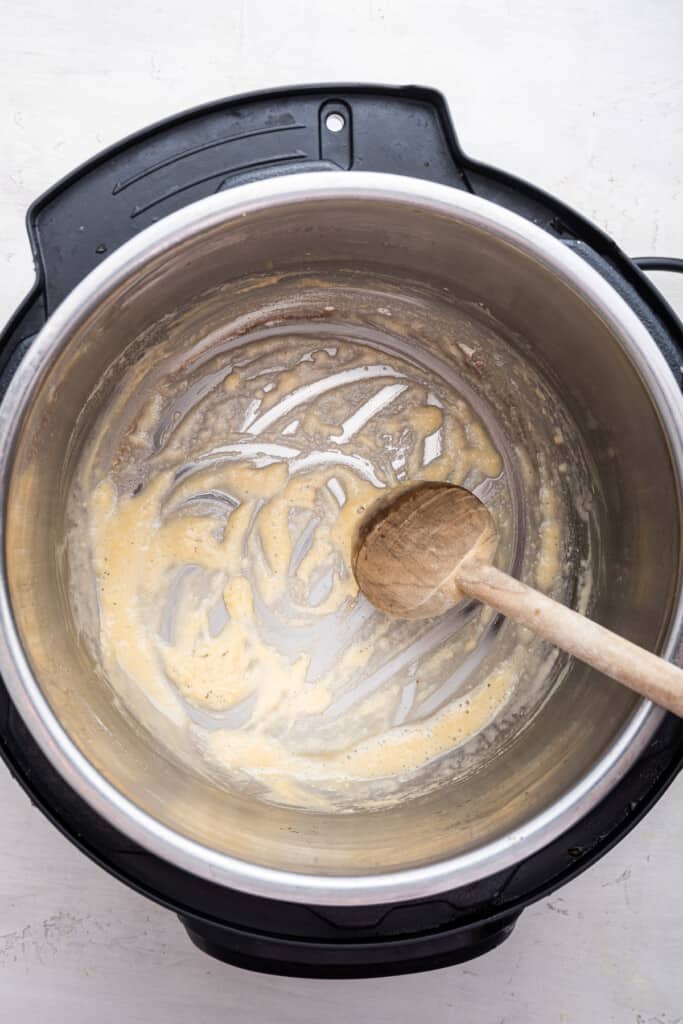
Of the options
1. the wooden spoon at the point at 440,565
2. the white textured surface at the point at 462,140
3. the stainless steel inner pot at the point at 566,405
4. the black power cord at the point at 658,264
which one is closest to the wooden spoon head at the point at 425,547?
the wooden spoon at the point at 440,565

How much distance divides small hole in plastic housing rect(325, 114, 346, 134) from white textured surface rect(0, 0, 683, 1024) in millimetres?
279

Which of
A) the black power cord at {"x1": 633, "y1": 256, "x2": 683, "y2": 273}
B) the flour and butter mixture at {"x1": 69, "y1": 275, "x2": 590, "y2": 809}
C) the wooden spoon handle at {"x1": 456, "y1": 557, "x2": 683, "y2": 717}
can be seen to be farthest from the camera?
the flour and butter mixture at {"x1": 69, "y1": 275, "x2": 590, "y2": 809}

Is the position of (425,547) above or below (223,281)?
below

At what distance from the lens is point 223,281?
2.46 ft

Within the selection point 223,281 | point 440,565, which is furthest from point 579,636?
point 223,281

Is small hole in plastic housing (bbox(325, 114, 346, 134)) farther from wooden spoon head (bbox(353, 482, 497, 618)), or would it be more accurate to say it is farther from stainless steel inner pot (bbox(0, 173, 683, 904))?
wooden spoon head (bbox(353, 482, 497, 618))

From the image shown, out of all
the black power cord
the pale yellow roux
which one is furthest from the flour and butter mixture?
the black power cord

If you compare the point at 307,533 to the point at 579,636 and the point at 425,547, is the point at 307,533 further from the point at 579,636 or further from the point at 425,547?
the point at 579,636

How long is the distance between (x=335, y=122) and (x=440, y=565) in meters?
0.36

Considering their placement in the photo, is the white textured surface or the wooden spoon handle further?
the white textured surface

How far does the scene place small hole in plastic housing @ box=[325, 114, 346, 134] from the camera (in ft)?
2.10

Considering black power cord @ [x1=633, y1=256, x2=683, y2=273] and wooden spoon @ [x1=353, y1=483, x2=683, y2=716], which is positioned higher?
black power cord @ [x1=633, y1=256, x2=683, y2=273]

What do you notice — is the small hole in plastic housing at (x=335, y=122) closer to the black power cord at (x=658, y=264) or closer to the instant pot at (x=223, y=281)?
the instant pot at (x=223, y=281)

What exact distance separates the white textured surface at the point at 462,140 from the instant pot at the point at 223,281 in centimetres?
22
